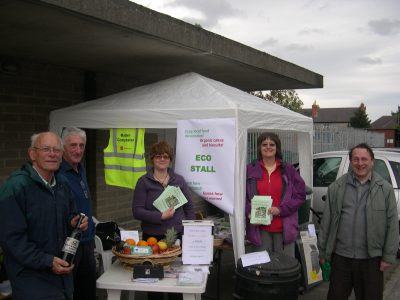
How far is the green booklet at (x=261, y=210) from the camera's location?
13.3 feet

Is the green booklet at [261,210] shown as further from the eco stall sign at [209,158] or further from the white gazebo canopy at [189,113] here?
the eco stall sign at [209,158]

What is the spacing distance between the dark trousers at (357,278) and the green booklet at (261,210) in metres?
0.66

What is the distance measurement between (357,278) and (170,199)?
166cm

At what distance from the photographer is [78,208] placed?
3.38 m

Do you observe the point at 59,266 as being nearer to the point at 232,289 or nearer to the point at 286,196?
the point at 286,196

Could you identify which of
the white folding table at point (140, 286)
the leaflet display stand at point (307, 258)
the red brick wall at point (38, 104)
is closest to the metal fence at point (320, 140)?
the red brick wall at point (38, 104)

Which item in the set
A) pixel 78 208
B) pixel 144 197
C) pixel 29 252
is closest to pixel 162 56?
pixel 144 197

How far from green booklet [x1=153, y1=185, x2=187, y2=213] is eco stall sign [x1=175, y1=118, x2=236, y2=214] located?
1.30 ft

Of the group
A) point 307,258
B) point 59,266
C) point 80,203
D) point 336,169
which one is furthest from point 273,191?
point 336,169

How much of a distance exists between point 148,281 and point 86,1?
2.13m

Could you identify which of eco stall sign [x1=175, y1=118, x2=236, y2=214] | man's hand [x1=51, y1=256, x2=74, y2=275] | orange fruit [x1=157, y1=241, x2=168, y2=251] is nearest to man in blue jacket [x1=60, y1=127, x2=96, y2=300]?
orange fruit [x1=157, y1=241, x2=168, y2=251]

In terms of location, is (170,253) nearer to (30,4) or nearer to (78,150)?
(78,150)

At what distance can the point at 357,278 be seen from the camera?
3695 mm

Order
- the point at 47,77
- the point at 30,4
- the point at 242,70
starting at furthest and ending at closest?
the point at 242,70, the point at 47,77, the point at 30,4
